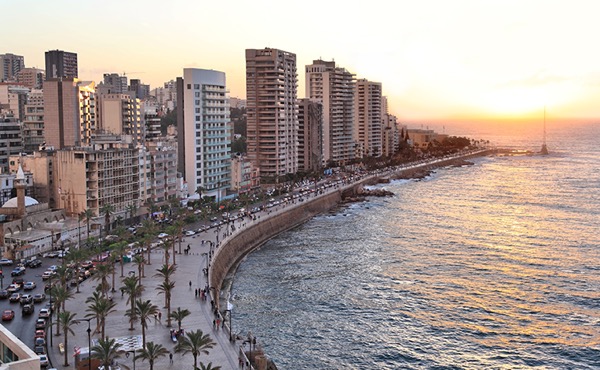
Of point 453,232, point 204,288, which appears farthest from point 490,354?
point 453,232

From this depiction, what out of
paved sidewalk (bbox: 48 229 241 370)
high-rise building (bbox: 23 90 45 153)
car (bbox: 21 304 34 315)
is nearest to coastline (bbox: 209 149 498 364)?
paved sidewalk (bbox: 48 229 241 370)

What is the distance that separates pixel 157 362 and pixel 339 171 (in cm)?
10261

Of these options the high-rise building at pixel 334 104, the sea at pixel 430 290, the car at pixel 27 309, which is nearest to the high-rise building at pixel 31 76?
the high-rise building at pixel 334 104

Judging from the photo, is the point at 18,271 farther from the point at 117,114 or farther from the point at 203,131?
the point at 117,114

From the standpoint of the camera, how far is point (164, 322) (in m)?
38.1

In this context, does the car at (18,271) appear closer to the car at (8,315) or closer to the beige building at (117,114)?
the car at (8,315)

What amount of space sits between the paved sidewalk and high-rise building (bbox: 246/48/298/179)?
55.7 metres

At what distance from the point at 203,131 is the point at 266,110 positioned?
23773 millimetres

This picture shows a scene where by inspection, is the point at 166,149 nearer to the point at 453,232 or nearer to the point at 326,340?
the point at 453,232

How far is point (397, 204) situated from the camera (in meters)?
95.6

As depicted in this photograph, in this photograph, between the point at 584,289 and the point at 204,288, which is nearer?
the point at 204,288

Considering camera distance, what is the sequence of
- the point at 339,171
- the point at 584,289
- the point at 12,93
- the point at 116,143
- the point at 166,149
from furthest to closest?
the point at 339,171 < the point at 12,93 < the point at 166,149 < the point at 116,143 < the point at 584,289

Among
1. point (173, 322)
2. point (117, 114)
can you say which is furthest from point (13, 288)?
point (117, 114)

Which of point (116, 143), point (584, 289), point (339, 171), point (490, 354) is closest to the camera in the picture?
point (490, 354)
